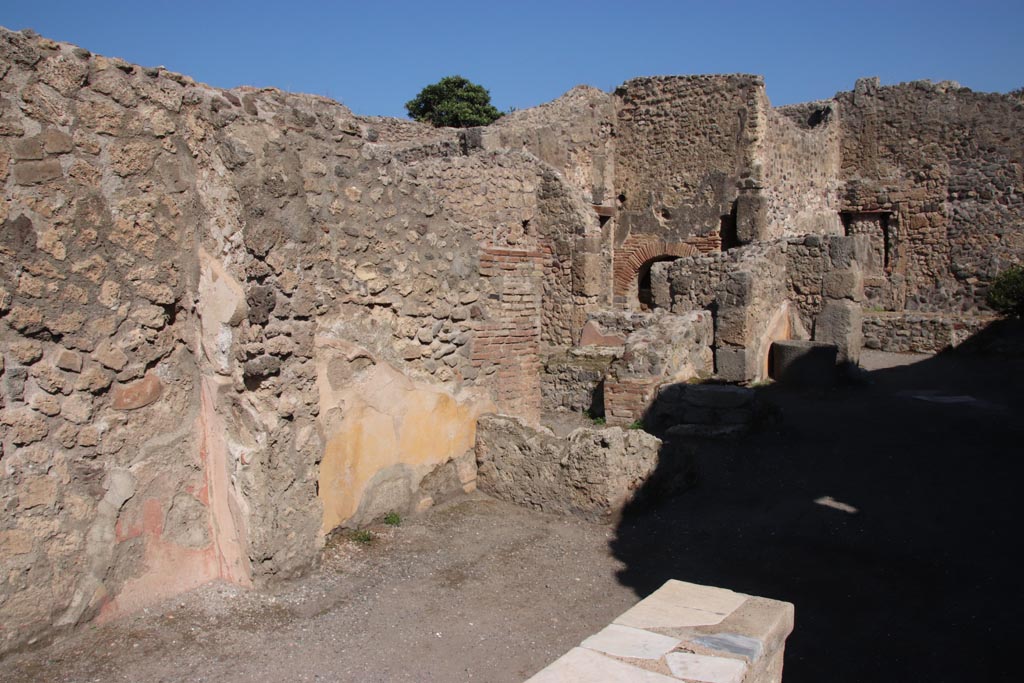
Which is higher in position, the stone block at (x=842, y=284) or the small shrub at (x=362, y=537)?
the stone block at (x=842, y=284)

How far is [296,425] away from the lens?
12.8 feet

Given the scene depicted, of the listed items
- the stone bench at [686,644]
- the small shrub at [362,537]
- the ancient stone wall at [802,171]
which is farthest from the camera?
the ancient stone wall at [802,171]

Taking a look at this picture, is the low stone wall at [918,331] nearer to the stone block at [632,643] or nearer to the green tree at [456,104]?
the stone block at [632,643]

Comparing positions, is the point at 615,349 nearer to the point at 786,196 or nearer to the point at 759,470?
the point at 759,470

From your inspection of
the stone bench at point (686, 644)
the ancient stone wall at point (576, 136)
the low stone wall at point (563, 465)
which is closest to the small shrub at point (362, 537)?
the low stone wall at point (563, 465)

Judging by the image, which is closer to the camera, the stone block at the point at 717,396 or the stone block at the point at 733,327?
the stone block at the point at 717,396

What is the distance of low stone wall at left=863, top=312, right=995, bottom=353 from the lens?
1410 cm

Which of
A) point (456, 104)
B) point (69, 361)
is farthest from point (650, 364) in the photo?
point (456, 104)

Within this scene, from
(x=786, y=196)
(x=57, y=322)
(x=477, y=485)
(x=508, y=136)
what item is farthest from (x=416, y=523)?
(x=786, y=196)

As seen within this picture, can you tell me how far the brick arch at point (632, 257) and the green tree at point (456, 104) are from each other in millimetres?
14506

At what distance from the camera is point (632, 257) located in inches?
672

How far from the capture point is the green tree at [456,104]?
2997 cm

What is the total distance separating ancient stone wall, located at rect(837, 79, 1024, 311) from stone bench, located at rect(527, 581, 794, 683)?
17576 mm

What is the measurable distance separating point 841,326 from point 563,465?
291 inches
